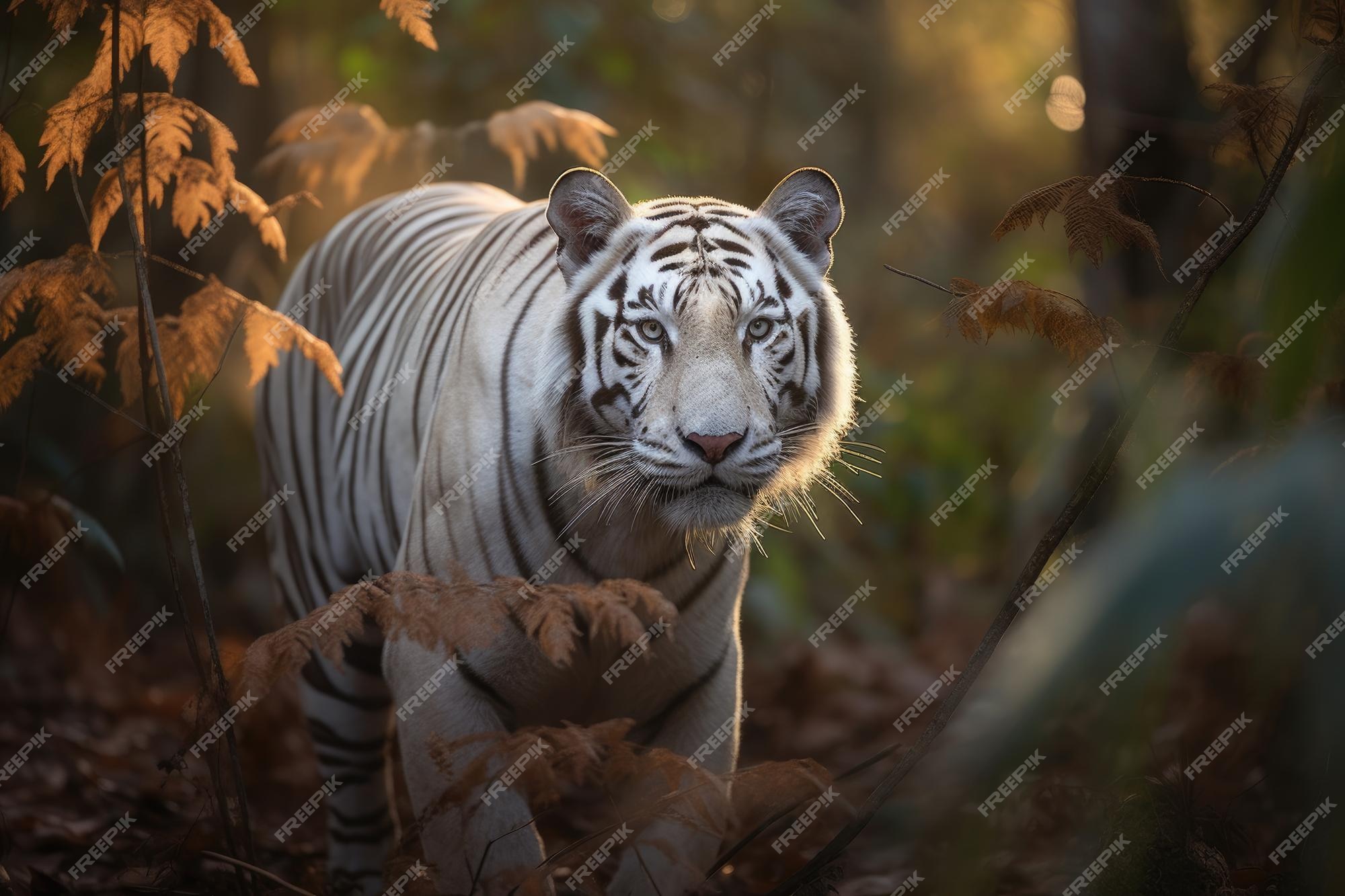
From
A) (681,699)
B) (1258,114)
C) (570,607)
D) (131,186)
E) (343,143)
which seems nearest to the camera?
(570,607)

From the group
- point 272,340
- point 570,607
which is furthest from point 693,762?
point 272,340

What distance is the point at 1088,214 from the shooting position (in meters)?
2.21

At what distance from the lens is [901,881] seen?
11.0ft

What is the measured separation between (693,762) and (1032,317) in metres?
1.23

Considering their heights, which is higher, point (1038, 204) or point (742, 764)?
point (1038, 204)

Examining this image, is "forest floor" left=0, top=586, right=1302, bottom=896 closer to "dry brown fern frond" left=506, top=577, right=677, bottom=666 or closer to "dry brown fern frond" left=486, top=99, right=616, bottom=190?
"dry brown fern frond" left=506, top=577, right=677, bottom=666

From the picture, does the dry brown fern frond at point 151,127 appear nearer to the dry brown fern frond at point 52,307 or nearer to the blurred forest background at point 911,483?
the dry brown fern frond at point 52,307

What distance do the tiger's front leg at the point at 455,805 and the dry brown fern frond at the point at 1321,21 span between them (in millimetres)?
2152

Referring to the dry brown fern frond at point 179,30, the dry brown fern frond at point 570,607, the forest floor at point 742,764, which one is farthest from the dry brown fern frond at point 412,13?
the forest floor at point 742,764

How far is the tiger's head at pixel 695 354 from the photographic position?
2297mm

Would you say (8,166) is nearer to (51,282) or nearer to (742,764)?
(51,282)

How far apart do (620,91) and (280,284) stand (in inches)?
84.6

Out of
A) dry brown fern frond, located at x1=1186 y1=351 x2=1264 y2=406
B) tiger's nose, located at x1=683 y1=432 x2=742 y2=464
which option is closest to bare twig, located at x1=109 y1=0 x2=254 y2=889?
tiger's nose, located at x1=683 y1=432 x2=742 y2=464

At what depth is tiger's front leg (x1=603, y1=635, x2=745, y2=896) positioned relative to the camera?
101 inches
